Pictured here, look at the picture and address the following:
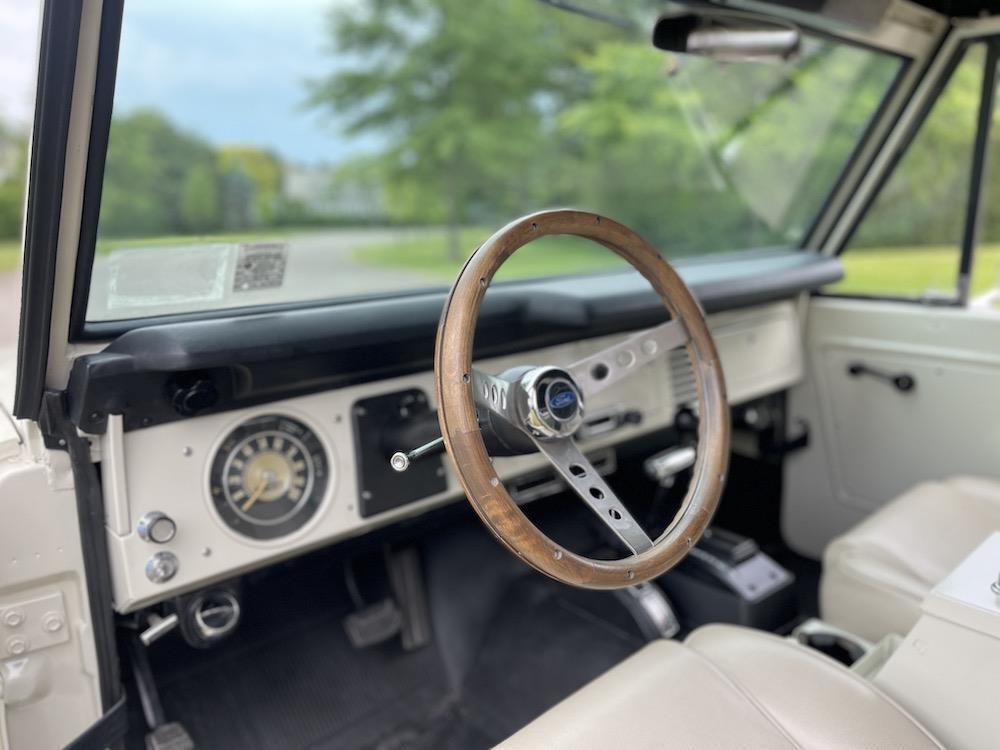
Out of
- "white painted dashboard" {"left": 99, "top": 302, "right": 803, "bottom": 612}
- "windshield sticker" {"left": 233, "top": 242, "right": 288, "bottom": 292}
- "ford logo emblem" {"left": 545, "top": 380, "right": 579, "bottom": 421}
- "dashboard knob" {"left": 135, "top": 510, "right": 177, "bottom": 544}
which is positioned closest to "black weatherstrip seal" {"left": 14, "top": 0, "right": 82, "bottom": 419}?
"white painted dashboard" {"left": 99, "top": 302, "right": 803, "bottom": 612}

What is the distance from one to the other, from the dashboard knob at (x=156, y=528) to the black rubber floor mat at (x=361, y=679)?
732 millimetres

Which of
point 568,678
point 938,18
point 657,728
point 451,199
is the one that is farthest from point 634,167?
point 657,728

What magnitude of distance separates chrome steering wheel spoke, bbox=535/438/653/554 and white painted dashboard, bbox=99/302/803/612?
63cm

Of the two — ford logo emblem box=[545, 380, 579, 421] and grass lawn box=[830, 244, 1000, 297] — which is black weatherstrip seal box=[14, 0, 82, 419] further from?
grass lawn box=[830, 244, 1000, 297]

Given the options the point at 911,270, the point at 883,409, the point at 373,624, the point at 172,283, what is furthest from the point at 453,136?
the point at 172,283

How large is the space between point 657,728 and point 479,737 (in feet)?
3.48

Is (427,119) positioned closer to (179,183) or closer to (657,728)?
(179,183)

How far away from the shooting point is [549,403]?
4.23 ft

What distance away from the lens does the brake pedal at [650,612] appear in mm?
2182

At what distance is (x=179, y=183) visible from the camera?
14164mm

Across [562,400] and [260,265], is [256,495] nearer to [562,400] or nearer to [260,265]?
[260,265]

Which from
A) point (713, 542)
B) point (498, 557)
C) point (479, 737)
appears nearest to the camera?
point (479, 737)

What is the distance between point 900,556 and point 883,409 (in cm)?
106

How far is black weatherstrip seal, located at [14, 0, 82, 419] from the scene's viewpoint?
1.08 metres
